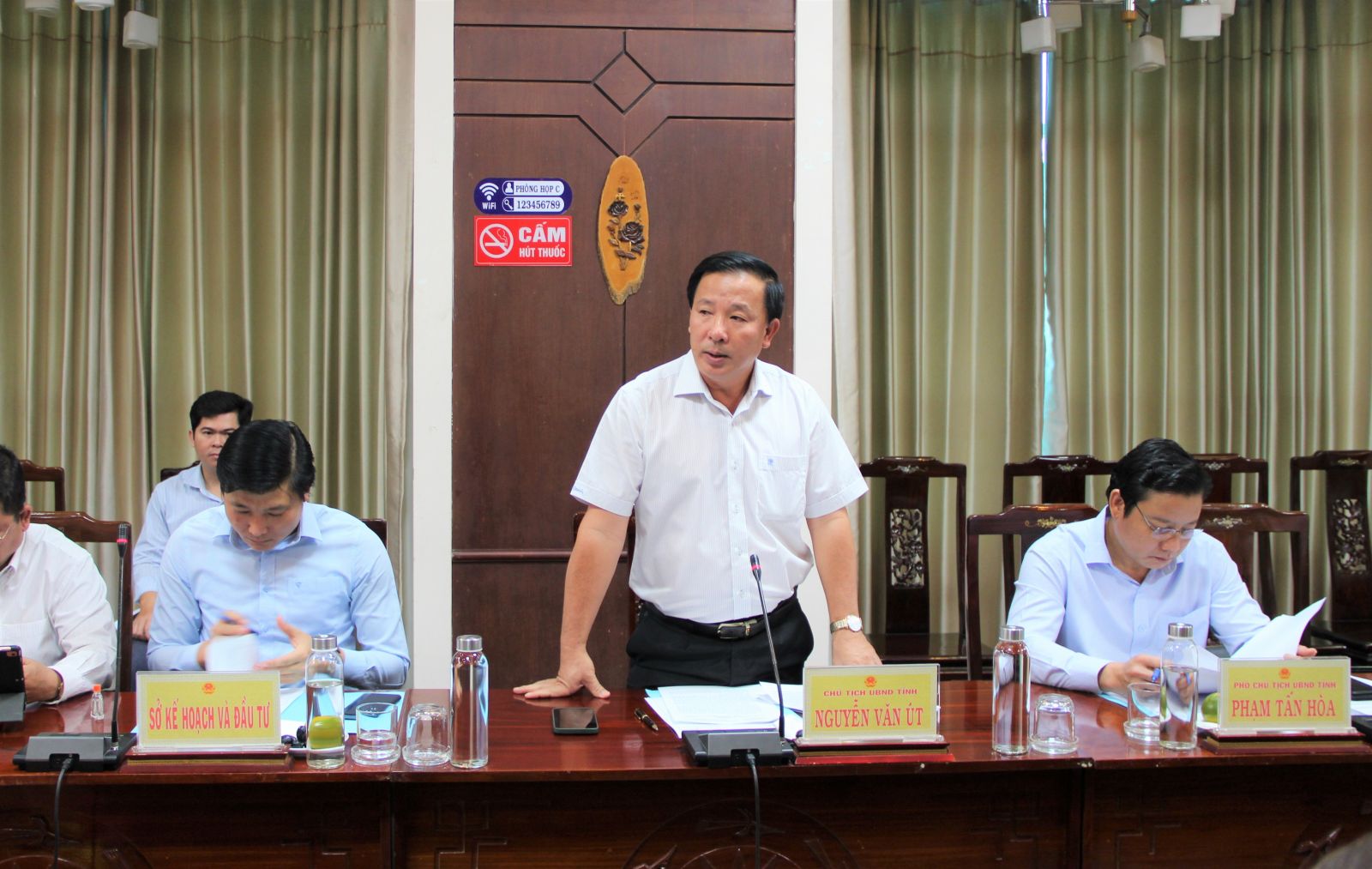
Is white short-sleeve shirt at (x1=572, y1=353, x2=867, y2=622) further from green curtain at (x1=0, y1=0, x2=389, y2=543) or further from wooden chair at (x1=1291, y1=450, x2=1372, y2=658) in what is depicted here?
wooden chair at (x1=1291, y1=450, x2=1372, y2=658)

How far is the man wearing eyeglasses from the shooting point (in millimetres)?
2115

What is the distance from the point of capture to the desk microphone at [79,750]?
4.98ft

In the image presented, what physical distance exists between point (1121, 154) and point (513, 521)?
2477 millimetres

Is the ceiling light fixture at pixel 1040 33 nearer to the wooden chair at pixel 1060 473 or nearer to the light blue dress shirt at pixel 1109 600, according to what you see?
the wooden chair at pixel 1060 473

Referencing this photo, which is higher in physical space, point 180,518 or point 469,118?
point 469,118

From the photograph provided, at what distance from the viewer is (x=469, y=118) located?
320cm

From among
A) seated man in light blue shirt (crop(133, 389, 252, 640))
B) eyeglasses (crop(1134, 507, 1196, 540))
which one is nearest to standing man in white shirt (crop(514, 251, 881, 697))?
eyeglasses (crop(1134, 507, 1196, 540))

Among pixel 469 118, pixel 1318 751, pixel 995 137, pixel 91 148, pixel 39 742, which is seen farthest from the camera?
pixel 995 137

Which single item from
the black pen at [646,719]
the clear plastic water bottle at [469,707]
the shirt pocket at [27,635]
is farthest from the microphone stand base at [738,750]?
the shirt pocket at [27,635]

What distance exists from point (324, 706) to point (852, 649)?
91cm

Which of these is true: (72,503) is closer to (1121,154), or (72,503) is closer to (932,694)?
(932,694)

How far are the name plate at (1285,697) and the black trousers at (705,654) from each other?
755 millimetres

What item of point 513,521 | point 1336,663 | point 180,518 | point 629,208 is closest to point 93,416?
point 180,518

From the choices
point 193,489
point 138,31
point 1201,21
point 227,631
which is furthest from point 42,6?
point 1201,21
